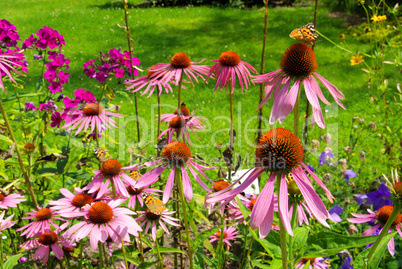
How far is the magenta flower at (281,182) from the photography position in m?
0.80

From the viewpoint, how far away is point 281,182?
2.74 feet

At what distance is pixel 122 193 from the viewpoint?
131 cm

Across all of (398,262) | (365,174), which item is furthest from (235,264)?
(365,174)

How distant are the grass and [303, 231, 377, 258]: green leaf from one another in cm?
249

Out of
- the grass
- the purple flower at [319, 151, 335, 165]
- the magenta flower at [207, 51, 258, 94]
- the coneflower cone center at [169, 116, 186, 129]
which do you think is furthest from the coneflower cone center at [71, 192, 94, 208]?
the grass

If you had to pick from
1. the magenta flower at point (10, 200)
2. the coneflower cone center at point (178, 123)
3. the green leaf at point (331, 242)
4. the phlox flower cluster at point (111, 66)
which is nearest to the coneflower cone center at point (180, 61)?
the coneflower cone center at point (178, 123)

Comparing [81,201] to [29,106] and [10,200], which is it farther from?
[29,106]

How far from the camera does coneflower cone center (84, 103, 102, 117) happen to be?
5.47 feet

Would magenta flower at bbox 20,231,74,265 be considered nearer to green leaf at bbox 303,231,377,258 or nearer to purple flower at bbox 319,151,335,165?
green leaf at bbox 303,231,377,258

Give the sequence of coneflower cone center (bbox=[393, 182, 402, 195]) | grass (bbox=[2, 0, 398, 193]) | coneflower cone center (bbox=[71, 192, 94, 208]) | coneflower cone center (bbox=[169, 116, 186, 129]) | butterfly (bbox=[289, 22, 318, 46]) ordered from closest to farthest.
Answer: coneflower cone center (bbox=[393, 182, 402, 195]) < butterfly (bbox=[289, 22, 318, 46]) < coneflower cone center (bbox=[71, 192, 94, 208]) < coneflower cone center (bbox=[169, 116, 186, 129]) < grass (bbox=[2, 0, 398, 193])

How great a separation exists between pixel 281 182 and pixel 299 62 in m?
0.38

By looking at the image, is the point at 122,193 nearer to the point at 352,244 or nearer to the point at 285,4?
the point at 352,244

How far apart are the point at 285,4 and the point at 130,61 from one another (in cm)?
997

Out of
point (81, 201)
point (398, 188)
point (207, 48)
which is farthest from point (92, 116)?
point (207, 48)
